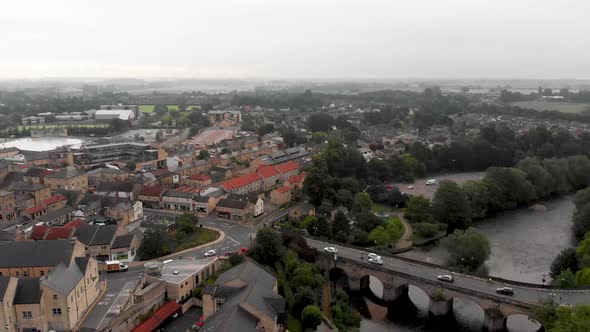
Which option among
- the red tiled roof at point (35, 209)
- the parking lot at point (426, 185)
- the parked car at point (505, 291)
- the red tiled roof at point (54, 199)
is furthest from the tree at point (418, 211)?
the red tiled roof at point (35, 209)

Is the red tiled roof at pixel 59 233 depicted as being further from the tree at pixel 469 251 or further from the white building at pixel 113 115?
the white building at pixel 113 115

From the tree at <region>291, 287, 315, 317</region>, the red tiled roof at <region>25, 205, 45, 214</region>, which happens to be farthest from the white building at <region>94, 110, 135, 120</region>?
the tree at <region>291, 287, 315, 317</region>

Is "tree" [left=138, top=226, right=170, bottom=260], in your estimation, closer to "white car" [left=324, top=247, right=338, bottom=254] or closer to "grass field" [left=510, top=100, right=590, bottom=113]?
"white car" [left=324, top=247, right=338, bottom=254]

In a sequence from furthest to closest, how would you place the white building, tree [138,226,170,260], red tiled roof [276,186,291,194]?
the white building → red tiled roof [276,186,291,194] → tree [138,226,170,260]

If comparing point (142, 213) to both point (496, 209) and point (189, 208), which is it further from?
point (496, 209)

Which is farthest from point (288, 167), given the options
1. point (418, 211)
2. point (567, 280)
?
point (567, 280)

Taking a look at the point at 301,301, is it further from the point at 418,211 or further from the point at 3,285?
the point at 418,211
